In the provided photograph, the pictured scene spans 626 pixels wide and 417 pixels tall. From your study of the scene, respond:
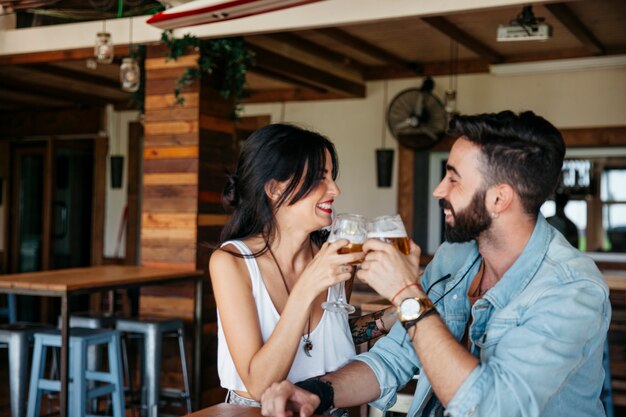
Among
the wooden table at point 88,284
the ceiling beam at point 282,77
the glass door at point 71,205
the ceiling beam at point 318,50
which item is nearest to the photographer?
the wooden table at point 88,284

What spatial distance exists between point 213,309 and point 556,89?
382 centimetres

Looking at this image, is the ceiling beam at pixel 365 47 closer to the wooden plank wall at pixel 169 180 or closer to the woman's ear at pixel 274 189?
the wooden plank wall at pixel 169 180

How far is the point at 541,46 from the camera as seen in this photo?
6738mm

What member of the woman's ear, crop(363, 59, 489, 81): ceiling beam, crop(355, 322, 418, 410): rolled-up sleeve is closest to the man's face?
crop(355, 322, 418, 410): rolled-up sleeve

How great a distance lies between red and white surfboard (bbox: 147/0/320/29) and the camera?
13.2 feet

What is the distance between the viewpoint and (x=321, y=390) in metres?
1.90

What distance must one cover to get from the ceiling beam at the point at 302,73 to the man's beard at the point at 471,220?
14.4ft

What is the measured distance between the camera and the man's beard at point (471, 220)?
1857mm

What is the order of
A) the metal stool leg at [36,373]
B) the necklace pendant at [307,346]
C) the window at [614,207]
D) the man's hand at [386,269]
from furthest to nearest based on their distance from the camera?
the window at [614,207]
the metal stool leg at [36,373]
the necklace pendant at [307,346]
the man's hand at [386,269]

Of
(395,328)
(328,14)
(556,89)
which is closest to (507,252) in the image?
(395,328)

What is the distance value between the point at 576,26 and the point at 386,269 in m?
4.63

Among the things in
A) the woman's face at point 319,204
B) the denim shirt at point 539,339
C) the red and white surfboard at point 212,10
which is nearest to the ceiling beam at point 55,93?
the red and white surfboard at point 212,10

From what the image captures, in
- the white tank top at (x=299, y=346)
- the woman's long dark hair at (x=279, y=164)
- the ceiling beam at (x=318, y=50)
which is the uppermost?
the ceiling beam at (x=318, y=50)

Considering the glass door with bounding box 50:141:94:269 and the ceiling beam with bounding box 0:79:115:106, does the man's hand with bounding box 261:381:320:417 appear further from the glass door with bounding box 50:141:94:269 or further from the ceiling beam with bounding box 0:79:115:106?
the glass door with bounding box 50:141:94:269
